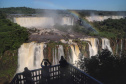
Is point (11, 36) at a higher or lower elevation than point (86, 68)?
Result: higher

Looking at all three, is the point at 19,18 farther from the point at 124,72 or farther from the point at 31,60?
the point at 124,72

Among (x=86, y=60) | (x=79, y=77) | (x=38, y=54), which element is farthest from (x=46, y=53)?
(x=79, y=77)

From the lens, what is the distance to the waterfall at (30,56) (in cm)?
1282

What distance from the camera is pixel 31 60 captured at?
1299cm

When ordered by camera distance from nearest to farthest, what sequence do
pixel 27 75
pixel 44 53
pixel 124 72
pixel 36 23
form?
1. pixel 27 75
2. pixel 124 72
3. pixel 44 53
4. pixel 36 23

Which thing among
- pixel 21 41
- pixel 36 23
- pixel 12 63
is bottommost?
pixel 12 63

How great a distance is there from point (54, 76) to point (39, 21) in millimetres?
20770

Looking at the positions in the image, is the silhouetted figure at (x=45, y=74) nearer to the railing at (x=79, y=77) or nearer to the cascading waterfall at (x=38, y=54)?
the railing at (x=79, y=77)

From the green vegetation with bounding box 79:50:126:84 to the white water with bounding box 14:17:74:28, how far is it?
1931 centimetres

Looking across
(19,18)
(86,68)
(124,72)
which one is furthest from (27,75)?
(19,18)

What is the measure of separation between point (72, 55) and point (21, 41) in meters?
5.42

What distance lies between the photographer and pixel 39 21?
24.3 meters

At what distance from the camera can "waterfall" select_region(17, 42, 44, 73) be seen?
42.1 ft

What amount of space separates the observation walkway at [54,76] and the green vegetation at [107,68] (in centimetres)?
71
